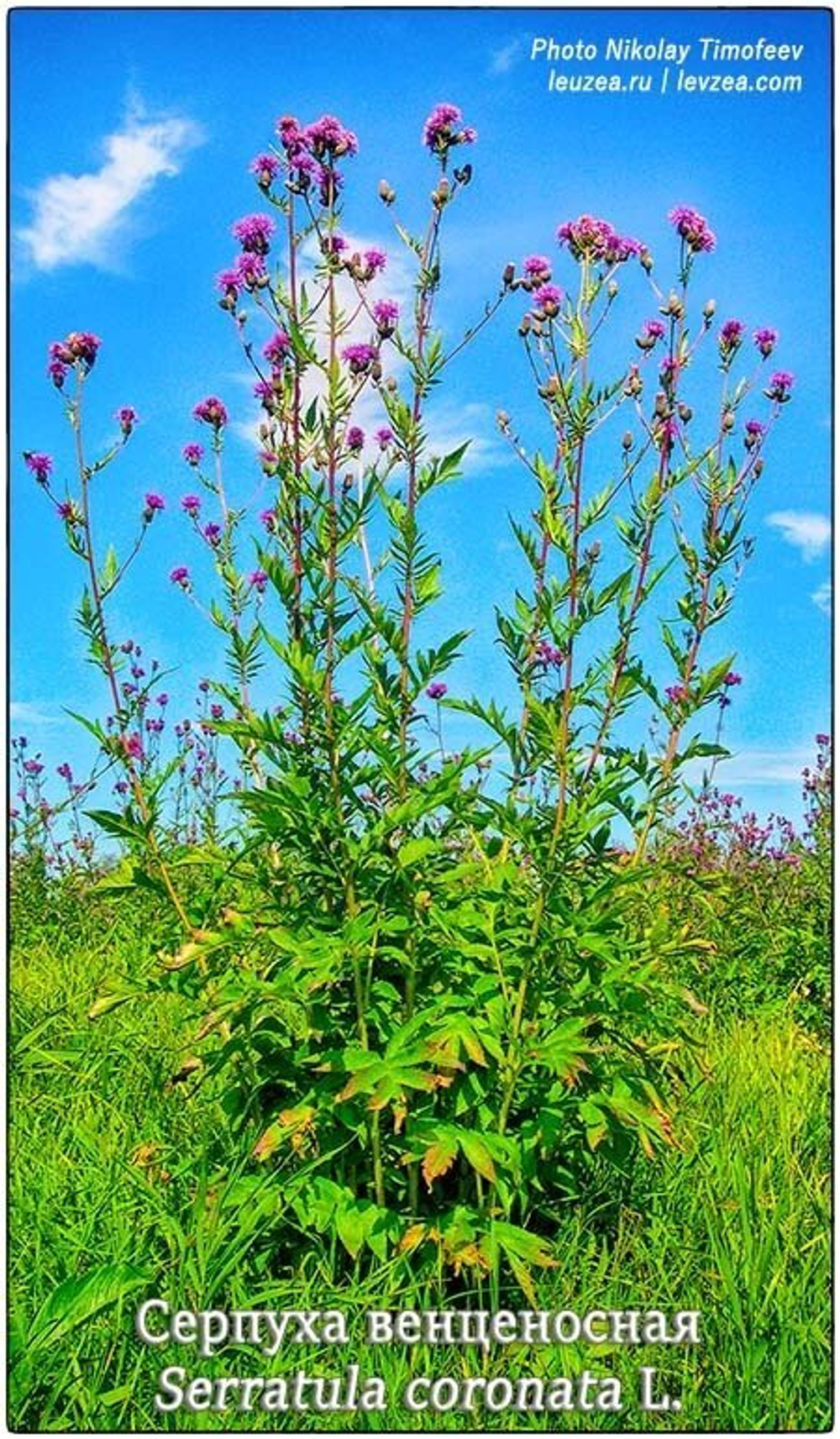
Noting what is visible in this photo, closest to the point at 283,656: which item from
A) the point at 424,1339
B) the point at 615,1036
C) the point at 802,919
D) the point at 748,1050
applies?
the point at 615,1036

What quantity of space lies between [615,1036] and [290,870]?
2.67 ft

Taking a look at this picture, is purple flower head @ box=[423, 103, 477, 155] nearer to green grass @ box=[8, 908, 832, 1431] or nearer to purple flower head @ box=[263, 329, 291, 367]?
purple flower head @ box=[263, 329, 291, 367]

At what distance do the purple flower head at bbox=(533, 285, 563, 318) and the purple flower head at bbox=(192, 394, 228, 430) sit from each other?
82cm

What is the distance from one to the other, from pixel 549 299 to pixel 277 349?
597 millimetres

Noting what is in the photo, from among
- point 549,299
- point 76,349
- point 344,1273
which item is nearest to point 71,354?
point 76,349

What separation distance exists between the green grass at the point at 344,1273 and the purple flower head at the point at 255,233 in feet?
6.37

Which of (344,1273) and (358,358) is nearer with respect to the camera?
(358,358)

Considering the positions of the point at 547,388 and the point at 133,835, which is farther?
the point at 133,835

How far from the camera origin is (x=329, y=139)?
9.28 ft

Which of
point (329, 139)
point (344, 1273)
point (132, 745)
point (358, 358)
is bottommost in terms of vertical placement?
point (344, 1273)

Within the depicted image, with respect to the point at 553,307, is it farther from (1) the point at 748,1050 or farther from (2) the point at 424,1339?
(1) the point at 748,1050

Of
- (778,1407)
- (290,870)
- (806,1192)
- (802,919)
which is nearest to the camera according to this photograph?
(778,1407)

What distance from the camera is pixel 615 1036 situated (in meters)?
3.15

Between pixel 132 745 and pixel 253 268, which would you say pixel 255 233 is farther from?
pixel 132 745
